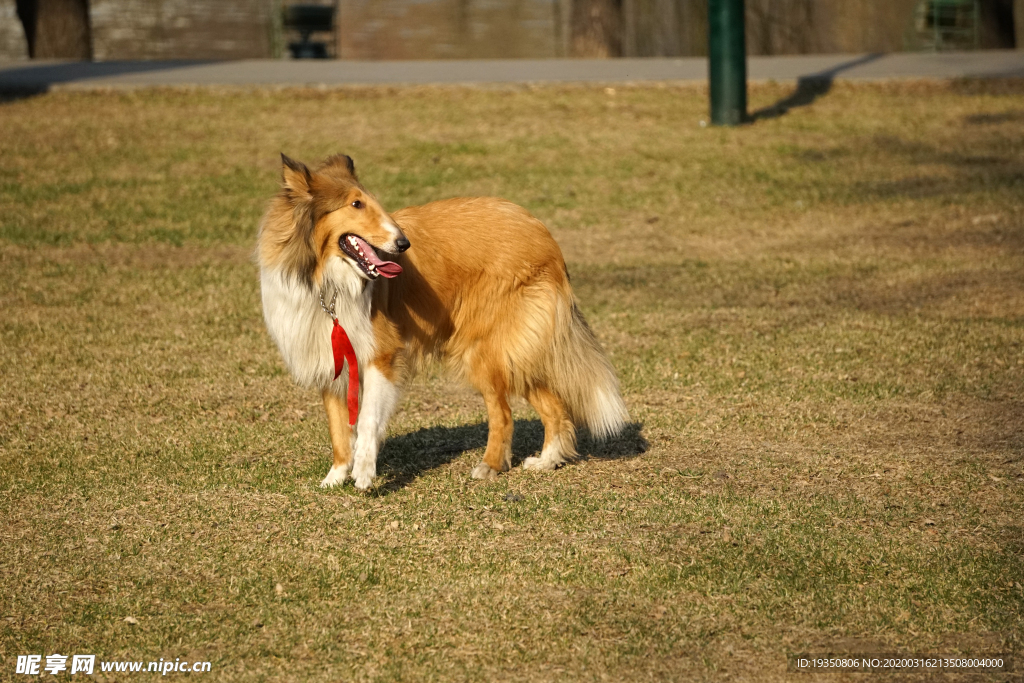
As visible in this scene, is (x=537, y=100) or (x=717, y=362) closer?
(x=717, y=362)

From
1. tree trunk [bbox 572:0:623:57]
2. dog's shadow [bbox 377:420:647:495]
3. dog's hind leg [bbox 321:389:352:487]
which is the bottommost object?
dog's shadow [bbox 377:420:647:495]

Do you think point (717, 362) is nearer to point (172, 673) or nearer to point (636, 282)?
point (636, 282)

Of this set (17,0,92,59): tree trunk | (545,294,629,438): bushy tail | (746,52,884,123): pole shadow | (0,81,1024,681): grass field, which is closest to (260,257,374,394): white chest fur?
(0,81,1024,681): grass field

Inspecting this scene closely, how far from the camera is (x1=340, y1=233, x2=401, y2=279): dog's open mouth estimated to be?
5.73 meters

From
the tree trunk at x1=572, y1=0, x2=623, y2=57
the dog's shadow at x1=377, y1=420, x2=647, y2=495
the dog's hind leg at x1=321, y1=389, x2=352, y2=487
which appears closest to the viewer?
the dog's hind leg at x1=321, y1=389, x2=352, y2=487

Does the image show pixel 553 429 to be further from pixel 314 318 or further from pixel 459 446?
pixel 314 318

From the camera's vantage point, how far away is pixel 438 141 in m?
16.6

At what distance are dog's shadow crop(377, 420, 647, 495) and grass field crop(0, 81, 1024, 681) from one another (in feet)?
0.12

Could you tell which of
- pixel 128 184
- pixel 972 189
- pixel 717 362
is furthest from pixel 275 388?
pixel 972 189

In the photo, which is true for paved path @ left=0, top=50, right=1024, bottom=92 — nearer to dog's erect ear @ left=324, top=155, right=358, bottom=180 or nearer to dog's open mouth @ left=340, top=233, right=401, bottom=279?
dog's erect ear @ left=324, top=155, right=358, bottom=180

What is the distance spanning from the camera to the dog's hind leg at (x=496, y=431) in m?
6.50

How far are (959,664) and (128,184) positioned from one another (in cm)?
1302

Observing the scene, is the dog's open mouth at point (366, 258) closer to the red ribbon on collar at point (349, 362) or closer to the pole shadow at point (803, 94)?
the red ribbon on collar at point (349, 362)

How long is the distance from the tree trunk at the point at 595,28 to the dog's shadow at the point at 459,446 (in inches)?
647
